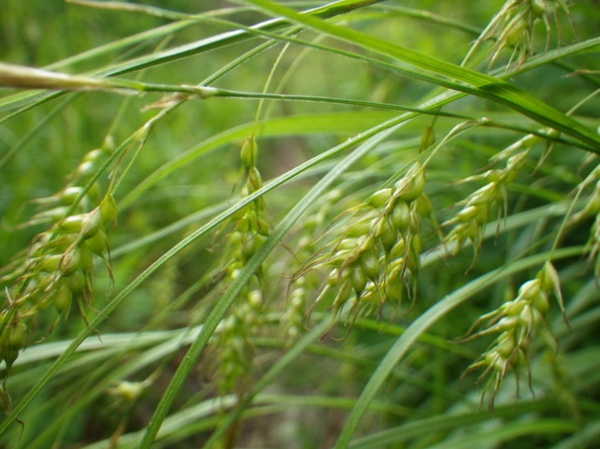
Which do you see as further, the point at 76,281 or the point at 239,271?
the point at 239,271

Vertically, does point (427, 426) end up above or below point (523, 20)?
below

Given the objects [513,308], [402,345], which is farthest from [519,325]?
[402,345]

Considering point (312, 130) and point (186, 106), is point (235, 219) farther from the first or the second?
point (186, 106)

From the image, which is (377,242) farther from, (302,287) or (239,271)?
(302,287)

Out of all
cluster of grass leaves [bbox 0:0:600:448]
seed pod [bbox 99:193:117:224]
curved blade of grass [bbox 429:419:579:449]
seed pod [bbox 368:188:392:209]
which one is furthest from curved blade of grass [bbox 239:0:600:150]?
curved blade of grass [bbox 429:419:579:449]

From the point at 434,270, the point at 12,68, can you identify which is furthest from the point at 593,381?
the point at 12,68

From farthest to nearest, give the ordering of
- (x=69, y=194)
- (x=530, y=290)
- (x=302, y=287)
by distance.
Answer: (x=302, y=287)
(x=69, y=194)
(x=530, y=290)

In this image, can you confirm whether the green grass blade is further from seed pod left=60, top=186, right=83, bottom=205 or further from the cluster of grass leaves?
seed pod left=60, top=186, right=83, bottom=205

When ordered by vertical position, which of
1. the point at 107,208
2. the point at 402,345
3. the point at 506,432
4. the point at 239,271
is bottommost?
the point at 506,432
